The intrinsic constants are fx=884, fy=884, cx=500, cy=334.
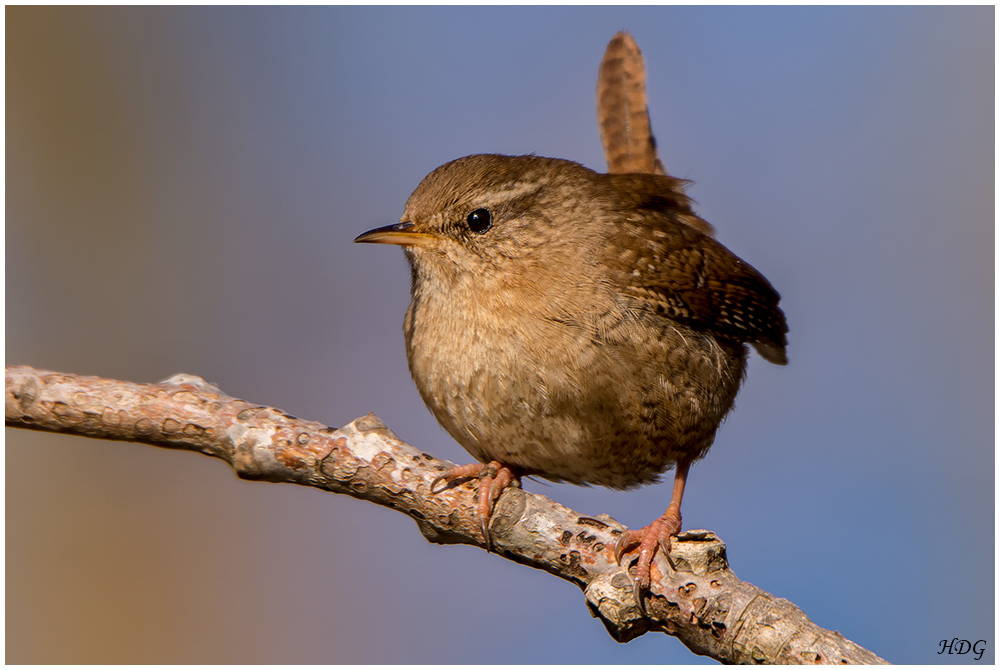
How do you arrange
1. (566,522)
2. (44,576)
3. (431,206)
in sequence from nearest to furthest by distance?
(566,522) < (431,206) < (44,576)

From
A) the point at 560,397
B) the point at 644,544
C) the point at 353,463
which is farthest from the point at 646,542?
the point at 353,463

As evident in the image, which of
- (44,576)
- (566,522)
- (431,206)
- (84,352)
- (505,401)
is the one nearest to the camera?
(566,522)

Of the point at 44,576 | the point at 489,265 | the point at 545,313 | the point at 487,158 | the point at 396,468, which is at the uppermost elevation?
the point at 487,158

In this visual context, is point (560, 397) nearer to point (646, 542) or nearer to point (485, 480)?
point (485, 480)

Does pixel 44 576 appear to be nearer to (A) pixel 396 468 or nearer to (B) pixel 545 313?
(A) pixel 396 468

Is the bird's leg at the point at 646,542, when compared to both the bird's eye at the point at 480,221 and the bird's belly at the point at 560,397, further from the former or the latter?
the bird's eye at the point at 480,221

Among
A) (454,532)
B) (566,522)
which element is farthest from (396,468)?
(566,522)
